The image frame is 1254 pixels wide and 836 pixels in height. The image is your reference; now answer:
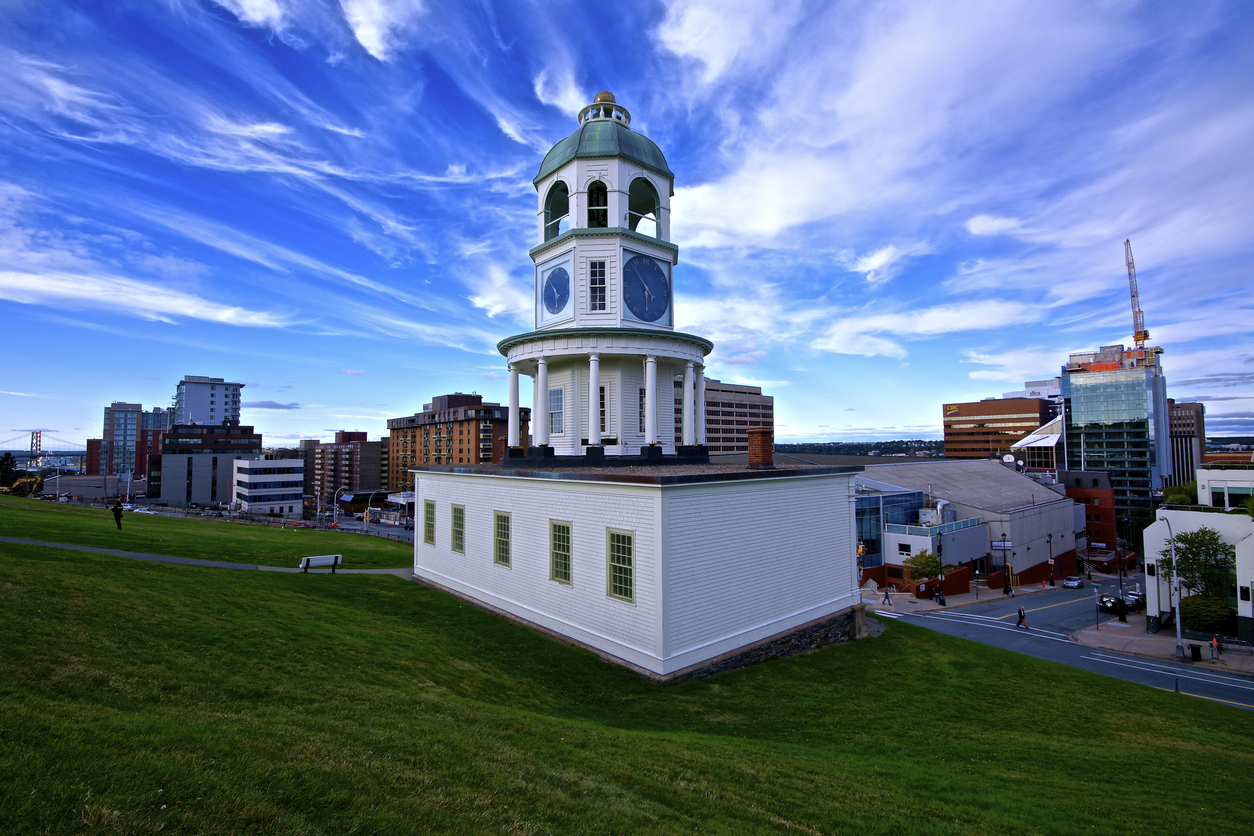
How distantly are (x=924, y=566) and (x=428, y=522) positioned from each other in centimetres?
4016

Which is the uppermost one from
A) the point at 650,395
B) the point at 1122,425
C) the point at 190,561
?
the point at 1122,425

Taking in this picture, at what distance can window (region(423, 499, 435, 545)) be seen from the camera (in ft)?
85.0

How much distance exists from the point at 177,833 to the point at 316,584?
19.6m

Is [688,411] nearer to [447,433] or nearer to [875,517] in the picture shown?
[875,517]

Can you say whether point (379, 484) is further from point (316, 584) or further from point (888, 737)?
point (888, 737)

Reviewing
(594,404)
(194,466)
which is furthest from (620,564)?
(194,466)

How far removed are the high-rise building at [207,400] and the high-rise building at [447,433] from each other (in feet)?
209

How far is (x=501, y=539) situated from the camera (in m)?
21.0

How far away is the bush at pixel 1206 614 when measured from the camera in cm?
3744

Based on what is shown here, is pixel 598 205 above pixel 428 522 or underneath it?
above

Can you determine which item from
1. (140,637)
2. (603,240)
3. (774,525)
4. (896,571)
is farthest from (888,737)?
(896,571)

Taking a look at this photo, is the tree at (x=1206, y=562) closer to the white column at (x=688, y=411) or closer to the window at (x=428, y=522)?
the white column at (x=688, y=411)

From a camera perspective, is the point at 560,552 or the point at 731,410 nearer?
the point at 560,552

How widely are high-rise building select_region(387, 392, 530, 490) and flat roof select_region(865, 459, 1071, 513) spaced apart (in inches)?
2780
